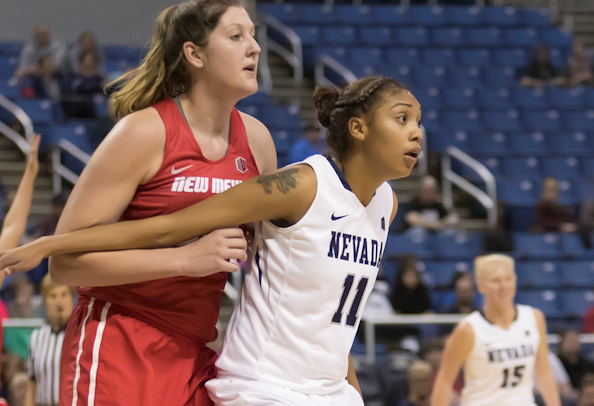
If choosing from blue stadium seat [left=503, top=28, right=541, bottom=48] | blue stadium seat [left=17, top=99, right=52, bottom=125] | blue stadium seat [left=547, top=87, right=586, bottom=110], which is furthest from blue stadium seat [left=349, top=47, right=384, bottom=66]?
blue stadium seat [left=17, top=99, right=52, bottom=125]

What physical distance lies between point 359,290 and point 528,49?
1144cm

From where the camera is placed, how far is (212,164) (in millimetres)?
2426

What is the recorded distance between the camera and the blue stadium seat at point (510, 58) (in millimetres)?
12586

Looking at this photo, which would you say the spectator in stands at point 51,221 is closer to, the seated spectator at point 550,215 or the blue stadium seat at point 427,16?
the seated spectator at point 550,215

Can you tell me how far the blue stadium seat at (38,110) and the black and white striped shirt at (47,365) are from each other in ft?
16.9

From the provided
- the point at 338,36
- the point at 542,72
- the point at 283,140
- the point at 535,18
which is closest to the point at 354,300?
the point at 283,140

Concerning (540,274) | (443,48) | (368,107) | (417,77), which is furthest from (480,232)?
(368,107)

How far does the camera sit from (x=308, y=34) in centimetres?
1215

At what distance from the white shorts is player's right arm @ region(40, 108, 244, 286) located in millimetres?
341

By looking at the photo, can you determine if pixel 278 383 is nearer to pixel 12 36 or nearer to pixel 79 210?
pixel 79 210

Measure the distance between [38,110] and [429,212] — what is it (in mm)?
4507

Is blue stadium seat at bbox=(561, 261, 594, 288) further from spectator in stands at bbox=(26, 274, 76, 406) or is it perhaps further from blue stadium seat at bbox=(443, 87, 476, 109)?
spectator in stands at bbox=(26, 274, 76, 406)

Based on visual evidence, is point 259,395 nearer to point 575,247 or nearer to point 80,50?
point 575,247

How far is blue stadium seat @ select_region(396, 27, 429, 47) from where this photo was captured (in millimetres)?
12539
